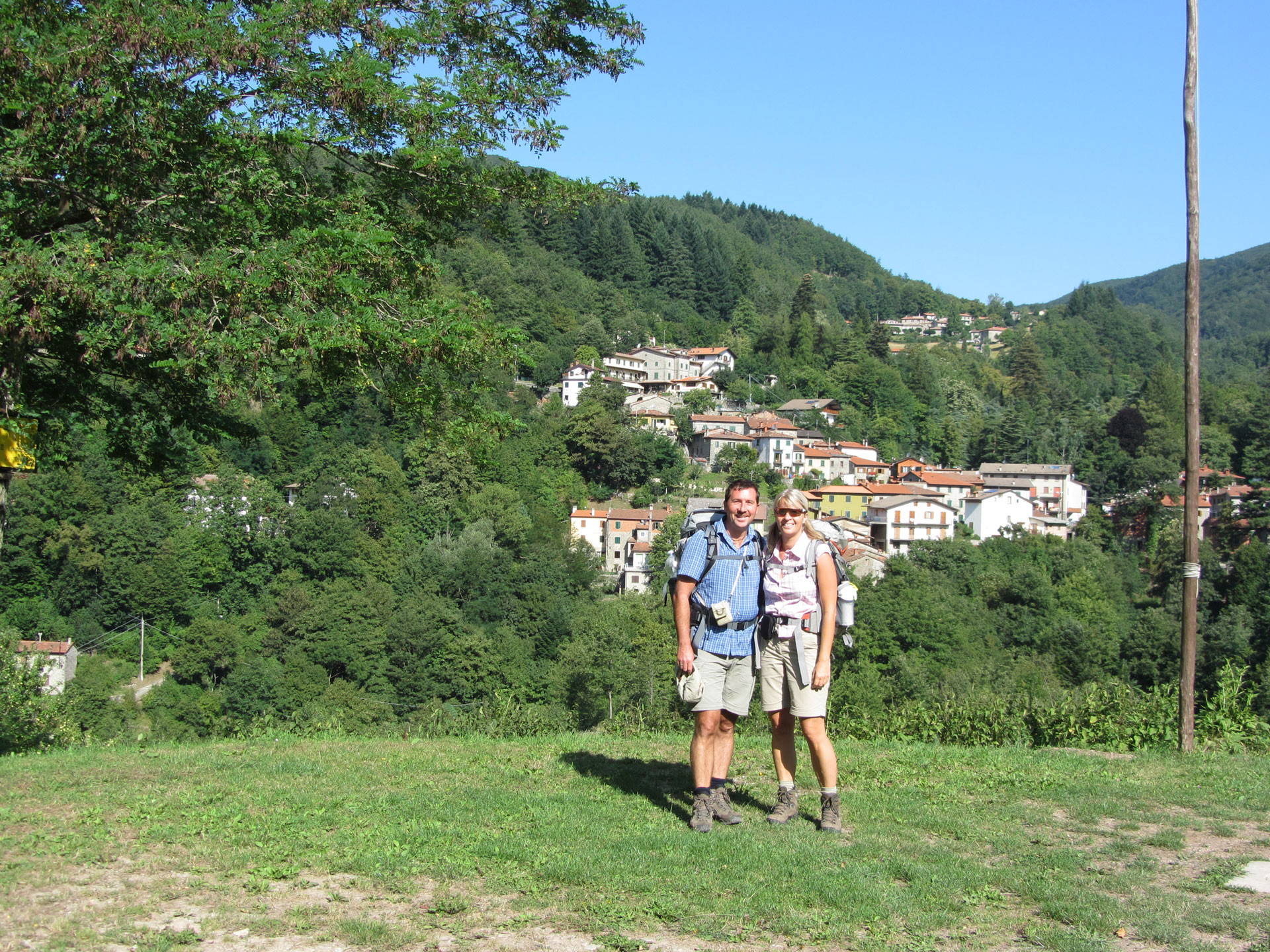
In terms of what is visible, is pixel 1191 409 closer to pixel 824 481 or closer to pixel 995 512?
pixel 995 512

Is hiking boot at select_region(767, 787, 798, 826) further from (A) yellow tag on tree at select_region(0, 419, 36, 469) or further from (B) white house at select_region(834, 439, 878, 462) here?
(B) white house at select_region(834, 439, 878, 462)

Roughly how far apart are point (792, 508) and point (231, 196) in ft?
11.5

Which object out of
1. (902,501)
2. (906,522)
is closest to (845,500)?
(902,501)

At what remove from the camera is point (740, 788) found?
5895 millimetres

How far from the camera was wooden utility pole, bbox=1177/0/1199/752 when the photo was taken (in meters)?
7.54

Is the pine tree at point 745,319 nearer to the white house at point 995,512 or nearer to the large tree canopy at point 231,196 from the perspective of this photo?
the white house at point 995,512

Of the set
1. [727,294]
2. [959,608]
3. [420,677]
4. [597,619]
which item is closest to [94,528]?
[420,677]

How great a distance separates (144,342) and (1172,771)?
656cm

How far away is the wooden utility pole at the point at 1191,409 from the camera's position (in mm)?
7539

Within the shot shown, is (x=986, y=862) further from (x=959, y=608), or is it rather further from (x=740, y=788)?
(x=959, y=608)

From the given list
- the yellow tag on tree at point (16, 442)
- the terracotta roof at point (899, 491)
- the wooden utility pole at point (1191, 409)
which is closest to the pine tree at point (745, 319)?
the terracotta roof at point (899, 491)

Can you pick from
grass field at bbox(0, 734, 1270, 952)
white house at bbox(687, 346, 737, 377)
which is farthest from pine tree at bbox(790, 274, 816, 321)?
grass field at bbox(0, 734, 1270, 952)

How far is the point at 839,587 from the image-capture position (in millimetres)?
5062

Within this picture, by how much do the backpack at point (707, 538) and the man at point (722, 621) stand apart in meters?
0.01
